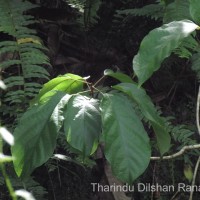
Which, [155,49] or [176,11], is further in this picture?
[176,11]

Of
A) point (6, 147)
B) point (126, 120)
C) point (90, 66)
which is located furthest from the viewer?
point (90, 66)

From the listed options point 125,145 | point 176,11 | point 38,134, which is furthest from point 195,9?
point 176,11

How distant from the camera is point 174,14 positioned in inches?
80.2

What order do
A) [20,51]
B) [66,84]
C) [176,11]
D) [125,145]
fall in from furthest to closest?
1. [20,51]
2. [176,11]
3. [66,84]
4. [125,145]

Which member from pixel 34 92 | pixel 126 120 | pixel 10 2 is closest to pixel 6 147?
pixel 34 92

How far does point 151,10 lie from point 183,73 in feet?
1.67

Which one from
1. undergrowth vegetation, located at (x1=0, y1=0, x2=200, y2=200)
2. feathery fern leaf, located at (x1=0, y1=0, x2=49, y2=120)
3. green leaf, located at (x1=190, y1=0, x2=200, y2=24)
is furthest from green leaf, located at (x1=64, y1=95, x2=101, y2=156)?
feathery fern leaf, located at (x1=0, y1=0, x2=49, y2=120)

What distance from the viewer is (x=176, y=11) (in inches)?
80.6

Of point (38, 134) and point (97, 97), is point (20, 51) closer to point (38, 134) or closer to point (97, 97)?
point (97, 97)

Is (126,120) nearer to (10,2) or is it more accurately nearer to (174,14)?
(174,14)

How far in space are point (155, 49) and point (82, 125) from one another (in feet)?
0.83

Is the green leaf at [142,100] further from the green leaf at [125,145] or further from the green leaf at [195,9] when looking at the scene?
the green leaf at [195,9]

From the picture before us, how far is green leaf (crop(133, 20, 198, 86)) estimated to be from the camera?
1.06 metres

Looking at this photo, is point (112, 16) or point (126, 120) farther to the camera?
point (112, 16)
